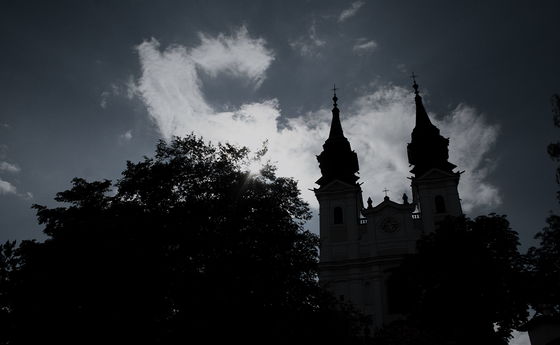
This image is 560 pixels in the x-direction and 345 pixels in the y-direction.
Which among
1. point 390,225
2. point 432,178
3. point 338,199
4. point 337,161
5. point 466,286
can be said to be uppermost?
point 337,161

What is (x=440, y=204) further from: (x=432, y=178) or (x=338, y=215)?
(x=338, y=215)

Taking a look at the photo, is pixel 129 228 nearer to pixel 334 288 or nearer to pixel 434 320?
pixel 434 320

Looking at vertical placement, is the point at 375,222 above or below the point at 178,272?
above

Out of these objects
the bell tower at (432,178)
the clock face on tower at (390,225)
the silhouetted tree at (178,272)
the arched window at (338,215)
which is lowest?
the silhouetted tree at (178,272)

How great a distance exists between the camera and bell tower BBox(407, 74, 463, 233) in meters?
35.6

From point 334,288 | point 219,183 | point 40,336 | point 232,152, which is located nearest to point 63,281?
→ point 40,336

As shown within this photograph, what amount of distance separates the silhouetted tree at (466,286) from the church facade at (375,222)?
8006mm

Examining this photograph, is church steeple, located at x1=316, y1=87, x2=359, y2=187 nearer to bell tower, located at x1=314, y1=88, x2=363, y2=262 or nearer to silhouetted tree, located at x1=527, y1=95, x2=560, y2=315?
bell tower, located at x1=314, y1=88, x2=363, y2=262

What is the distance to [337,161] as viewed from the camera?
1618 inches

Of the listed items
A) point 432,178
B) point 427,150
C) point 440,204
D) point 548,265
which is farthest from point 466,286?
point 427,150

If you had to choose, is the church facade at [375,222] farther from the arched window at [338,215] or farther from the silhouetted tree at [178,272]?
the silhouetted tree at [178,272]

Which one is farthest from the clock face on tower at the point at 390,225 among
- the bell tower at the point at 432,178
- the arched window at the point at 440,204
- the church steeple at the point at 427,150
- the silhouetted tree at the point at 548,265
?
the silhouetted tree at the point at 548,265

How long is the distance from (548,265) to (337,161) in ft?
82.1

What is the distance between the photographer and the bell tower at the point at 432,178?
3556cm
